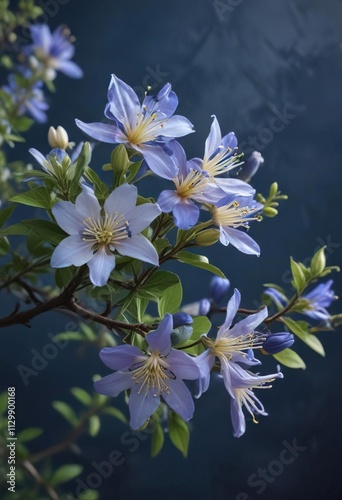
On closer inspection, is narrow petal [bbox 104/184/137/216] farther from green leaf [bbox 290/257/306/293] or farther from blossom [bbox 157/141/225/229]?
green leaf [bbox 290/257/306/293]

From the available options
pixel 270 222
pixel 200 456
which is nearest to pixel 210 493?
pixel 200 456

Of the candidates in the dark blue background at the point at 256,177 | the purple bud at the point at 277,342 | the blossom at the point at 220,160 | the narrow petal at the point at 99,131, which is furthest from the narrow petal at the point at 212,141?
the dark blue background at the point at 256,177

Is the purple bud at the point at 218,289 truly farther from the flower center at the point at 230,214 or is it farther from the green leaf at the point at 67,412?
the green leaf at the point at 67,412

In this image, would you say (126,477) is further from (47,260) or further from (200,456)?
(47,260)

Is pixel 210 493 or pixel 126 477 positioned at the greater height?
pixel 210 493

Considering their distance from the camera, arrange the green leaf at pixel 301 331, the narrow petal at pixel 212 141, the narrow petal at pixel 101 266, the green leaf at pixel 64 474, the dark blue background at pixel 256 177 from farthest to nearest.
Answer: the dark blue background at pixel 256 177, the green leaf at pixel 64 474, the green leaf at pixel 301 331, the narrow petal at pixel 212 141, the narrow petal at pixel 101 266
